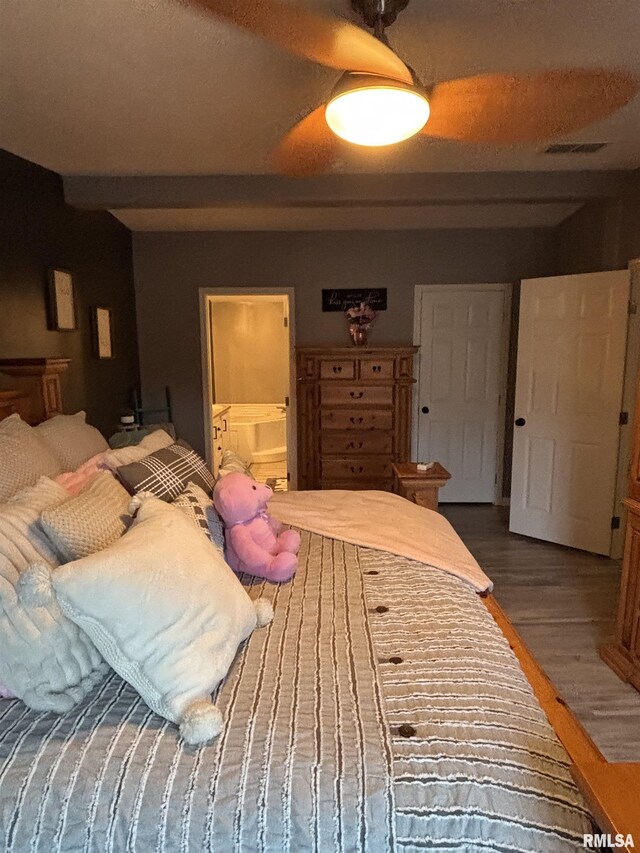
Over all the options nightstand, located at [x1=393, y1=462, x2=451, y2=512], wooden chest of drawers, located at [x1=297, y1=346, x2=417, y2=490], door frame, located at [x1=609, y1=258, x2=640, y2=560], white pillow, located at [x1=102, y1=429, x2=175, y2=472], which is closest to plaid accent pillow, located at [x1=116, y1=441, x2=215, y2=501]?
white pillow, located at [x1=102, y1=429, x2=175, y2=472]

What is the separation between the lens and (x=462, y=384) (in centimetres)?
468

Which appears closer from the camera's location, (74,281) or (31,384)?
(31,384)

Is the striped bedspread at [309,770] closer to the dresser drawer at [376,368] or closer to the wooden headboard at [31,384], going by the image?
the wooden headboard at [31,384]

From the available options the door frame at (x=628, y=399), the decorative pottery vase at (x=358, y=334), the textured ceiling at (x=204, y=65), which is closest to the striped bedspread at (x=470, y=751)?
the textured ceiling at (x=204, y=65)

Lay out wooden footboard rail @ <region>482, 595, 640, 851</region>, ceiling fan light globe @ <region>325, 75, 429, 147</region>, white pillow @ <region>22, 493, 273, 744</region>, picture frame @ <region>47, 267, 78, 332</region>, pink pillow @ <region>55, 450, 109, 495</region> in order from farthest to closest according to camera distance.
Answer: picture frame @ <region>47, 267, 78, 332</region> → pink pillow @ <region>55, 450, 109, 495</region> → ceiling fan light globe @ <region>325, 75, 429, 147</region> → white pillow @ <region>22, 493, 273, 744</region> → wooden footboard rail @ <region>482, 595, 640, 851</region>

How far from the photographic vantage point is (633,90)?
1487mm

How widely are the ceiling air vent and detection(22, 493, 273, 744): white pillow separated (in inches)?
110

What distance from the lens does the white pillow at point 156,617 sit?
1072mm

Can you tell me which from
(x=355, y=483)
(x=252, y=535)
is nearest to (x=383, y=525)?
(x=252, y=535)

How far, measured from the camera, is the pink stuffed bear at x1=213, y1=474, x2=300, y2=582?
1.71 meters

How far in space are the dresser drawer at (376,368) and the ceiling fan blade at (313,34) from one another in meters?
2.89

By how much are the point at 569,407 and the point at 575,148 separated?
1644 mm

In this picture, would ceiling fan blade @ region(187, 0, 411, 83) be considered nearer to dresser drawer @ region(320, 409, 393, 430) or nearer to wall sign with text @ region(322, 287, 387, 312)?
dresser drawer @ region(320, 409, 393, 430)

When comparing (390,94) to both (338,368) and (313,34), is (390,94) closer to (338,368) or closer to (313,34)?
(313,34)
